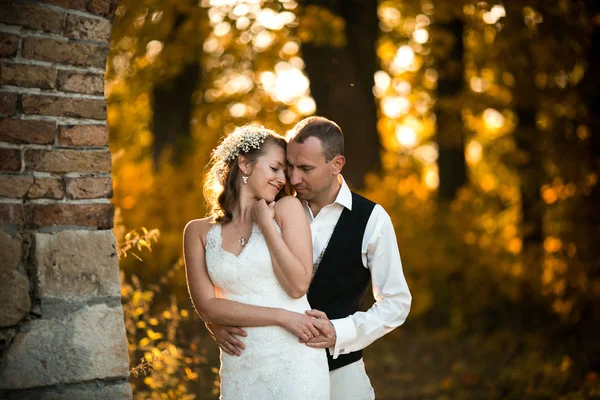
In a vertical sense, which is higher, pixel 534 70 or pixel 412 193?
pixel 534 70

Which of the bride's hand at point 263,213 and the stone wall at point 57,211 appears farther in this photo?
the bride's hand at point 263,213

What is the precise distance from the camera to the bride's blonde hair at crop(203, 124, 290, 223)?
3.21m

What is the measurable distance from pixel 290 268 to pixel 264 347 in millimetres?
376

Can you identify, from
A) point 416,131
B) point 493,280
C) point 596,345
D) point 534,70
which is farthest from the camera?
point 416,131

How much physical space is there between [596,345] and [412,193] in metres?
2.91

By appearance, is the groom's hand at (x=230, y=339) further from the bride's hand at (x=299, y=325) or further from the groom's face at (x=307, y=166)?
the groom's face at (x=307, y=166)

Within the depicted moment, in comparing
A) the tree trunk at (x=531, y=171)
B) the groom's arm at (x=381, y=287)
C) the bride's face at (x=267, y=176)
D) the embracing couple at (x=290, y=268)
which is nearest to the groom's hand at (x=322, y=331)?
the embracing couple at (x=290, y=268)

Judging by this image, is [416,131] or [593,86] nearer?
[593,86]

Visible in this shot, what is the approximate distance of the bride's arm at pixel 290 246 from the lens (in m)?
2.94

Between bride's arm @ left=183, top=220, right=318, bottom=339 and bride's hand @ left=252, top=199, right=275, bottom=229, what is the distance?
31cm

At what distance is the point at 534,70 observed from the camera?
7.89 m

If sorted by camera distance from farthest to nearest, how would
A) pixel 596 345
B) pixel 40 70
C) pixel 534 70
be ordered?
pixel 534 70 → pixel 596 345 → pixel 40 70

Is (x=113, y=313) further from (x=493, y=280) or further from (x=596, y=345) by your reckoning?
(x=493, y=280)

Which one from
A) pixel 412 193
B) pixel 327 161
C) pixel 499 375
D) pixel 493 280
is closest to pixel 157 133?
pixel 412 193
